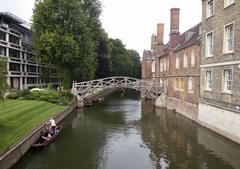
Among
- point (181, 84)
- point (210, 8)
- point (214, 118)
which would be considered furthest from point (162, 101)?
point (214, 118)

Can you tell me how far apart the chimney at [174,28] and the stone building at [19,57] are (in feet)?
64.1

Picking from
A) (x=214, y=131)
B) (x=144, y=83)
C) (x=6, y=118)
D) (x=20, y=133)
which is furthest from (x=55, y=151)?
(x=144, y=83)

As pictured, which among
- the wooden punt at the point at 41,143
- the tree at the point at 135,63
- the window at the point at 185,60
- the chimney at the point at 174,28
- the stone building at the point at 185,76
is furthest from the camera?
the tree at the point at 135,63

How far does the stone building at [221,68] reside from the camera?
1828cm

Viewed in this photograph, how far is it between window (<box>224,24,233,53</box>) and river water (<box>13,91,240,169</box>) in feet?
19.6

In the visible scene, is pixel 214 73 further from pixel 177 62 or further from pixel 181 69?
pixel 177 62

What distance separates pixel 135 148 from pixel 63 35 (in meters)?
23.6

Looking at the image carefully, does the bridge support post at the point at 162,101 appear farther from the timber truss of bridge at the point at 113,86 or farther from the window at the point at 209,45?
the window at the point at 209,45

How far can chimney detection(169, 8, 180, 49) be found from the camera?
3466cm

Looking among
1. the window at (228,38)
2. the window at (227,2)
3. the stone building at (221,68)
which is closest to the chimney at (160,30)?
the stone building at (221,68)

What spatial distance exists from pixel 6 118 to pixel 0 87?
583cm

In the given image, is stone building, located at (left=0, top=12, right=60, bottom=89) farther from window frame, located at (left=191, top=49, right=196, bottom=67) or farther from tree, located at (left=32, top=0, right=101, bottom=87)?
window frame, located at (left=191, top=49, right=196, bottom=67)

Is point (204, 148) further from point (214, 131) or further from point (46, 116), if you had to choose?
point (46, 116)

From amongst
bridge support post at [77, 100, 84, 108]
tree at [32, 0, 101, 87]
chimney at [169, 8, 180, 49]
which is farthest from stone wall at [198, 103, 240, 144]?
tree at [32, 0, 101, 87]
